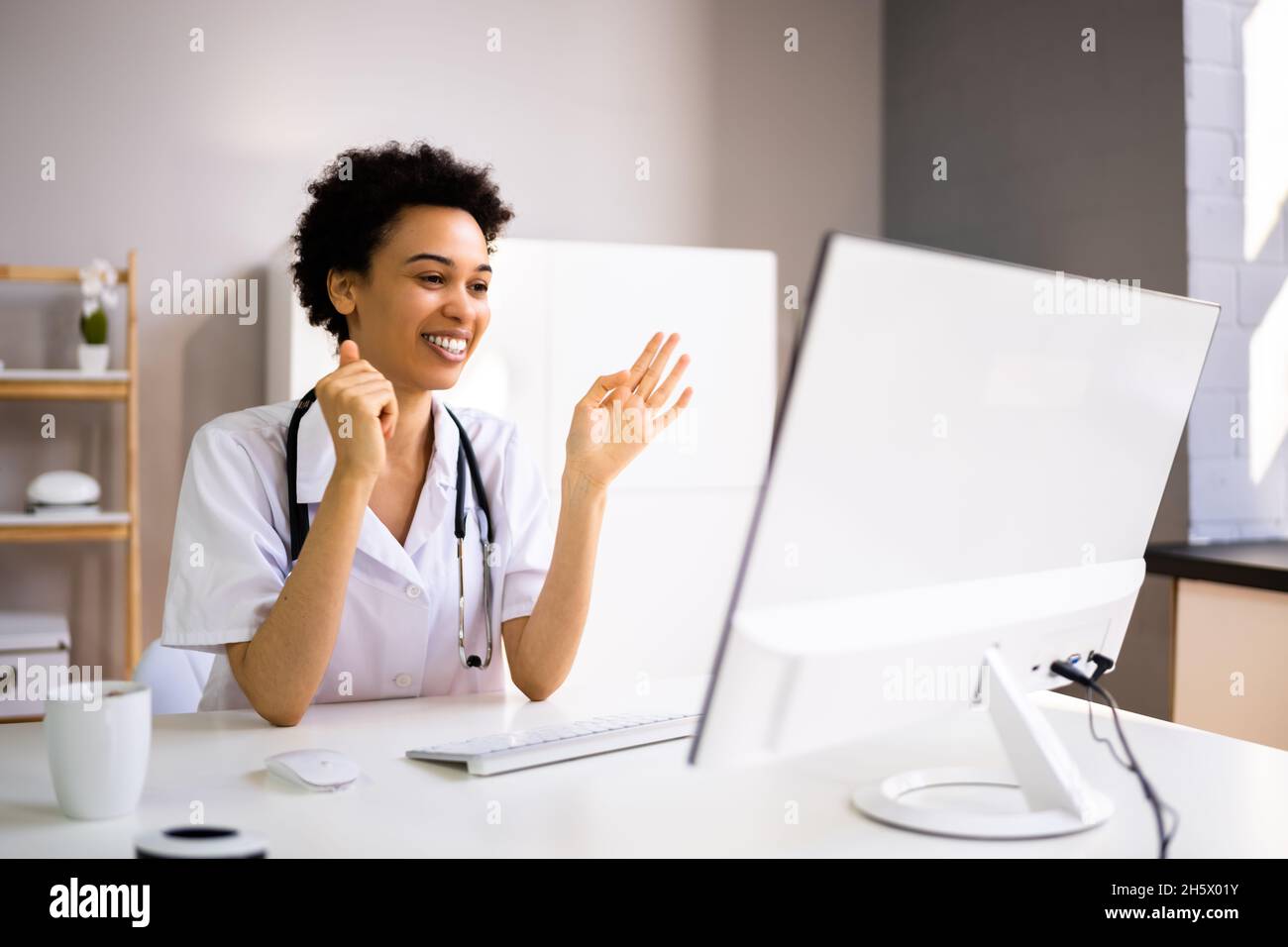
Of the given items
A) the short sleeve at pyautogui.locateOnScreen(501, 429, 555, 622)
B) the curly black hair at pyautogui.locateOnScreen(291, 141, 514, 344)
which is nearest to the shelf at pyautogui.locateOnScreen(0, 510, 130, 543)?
the curly black hair at pyautogui.locateOnScreen(291, 141, 514, 344)

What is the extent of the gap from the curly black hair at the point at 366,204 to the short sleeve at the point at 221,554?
1.27 ft

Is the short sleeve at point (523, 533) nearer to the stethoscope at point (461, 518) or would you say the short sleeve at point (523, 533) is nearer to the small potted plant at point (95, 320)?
the stethoscope at point (461, 518)

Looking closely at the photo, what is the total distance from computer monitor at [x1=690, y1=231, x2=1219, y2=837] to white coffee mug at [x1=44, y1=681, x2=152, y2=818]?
0.49 meters

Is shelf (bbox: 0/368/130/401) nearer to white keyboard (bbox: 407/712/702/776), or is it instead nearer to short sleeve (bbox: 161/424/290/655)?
short sleeve (bbox: 161/424/290/655)

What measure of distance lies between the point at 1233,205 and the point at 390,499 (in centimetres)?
206

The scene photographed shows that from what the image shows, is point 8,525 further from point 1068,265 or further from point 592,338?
point 1068,265

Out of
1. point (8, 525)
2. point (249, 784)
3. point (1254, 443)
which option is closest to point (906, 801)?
point (249, 784)

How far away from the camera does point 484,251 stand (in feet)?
5.69

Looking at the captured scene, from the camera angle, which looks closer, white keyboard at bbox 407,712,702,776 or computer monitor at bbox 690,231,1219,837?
computer monitor at bbox 690,231,1219,837

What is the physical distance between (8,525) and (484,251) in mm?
1859

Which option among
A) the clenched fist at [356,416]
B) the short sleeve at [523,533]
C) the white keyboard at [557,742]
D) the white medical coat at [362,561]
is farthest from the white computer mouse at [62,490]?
the white keyboard at [557,742]

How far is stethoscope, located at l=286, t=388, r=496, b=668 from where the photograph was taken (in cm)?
151

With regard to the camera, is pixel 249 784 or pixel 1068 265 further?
pixel 1068 265
